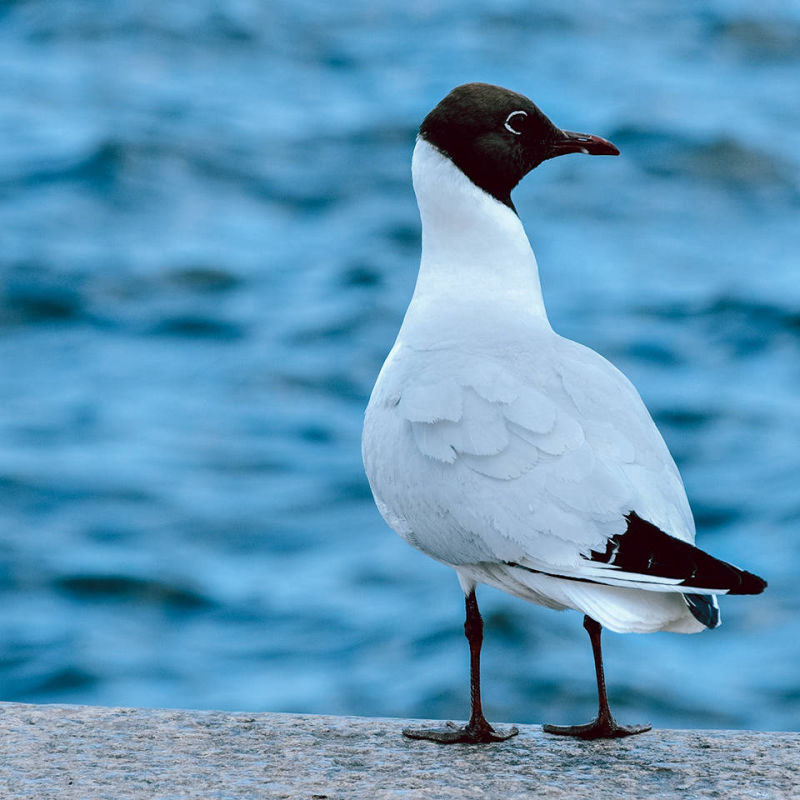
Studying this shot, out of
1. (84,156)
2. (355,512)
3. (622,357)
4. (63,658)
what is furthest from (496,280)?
(84,156)

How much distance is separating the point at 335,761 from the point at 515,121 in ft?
6.91

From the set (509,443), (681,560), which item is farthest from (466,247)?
(681,560)

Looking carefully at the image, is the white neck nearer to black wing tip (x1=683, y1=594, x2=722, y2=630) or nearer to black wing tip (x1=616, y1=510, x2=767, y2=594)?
black wing tip (x1=616, y1=510, x2=767, y2=594)

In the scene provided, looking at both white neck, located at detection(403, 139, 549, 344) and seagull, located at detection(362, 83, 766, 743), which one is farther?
white neck, located at detection(403, 139, 549, 344)

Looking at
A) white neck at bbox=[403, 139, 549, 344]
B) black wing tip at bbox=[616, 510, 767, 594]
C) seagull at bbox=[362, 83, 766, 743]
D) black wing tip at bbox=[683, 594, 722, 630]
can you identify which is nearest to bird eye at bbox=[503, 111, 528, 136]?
seagull at bbox=[362, 83, 766, 743]

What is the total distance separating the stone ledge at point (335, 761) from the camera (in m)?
3.84

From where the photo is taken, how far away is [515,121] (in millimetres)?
4941

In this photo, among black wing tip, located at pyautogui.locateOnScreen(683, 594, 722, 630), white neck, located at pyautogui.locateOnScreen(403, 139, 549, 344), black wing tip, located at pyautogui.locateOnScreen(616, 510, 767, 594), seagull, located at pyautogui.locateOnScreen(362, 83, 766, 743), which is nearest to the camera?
black wing tip, located at pyautogui.locateOnScreen(616, 510, 767, 594)

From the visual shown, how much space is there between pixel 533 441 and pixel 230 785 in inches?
46.6

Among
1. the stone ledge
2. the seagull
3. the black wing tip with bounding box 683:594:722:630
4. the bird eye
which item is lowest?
the stone ledge

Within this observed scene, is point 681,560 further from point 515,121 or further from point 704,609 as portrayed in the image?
point 515,121

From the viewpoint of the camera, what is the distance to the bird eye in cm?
492

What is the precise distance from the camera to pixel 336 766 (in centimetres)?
409

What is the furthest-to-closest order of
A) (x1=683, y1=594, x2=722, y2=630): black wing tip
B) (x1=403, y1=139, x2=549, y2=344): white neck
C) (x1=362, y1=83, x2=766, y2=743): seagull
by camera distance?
(x1=403, y1=139, x2=549, y2=344): white neck, (x1=362, y1=83, x2=766, y2=743): seagull, (x1=683, y1=594, x2=722, y2=630): black wing tip
